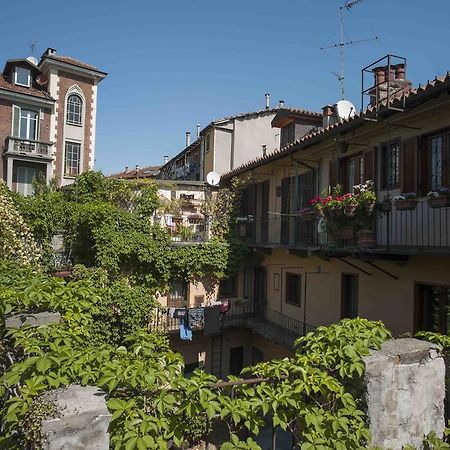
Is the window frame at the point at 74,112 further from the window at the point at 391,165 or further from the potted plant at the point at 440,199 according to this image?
the potted plant at the point at 440,199

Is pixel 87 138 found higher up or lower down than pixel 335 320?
higher up

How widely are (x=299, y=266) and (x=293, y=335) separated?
2.55 metres

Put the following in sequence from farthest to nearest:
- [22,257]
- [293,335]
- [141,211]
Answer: [141,211]
[293,335]
[22,257]

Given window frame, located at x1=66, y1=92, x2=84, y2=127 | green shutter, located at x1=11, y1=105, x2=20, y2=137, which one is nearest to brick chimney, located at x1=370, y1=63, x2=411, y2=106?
window frame, located at x1=66, y1=92, x2=84, y2=127

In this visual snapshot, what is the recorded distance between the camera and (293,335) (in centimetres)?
1402

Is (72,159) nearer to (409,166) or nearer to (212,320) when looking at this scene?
(212,320)

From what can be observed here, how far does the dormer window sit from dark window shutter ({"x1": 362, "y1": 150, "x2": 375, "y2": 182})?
24722 millimetres

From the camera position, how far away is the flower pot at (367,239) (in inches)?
353

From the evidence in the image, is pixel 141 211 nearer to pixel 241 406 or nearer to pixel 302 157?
pixel 302 157

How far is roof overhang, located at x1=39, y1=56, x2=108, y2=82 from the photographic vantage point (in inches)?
1042

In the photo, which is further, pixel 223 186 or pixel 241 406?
pixel 223 186

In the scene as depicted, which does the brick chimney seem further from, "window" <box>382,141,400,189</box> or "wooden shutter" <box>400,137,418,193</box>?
"wooden shutter" <box>400,137,418,193</box>

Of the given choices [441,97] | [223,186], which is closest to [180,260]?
[223,186]

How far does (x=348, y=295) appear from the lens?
38.3ft
